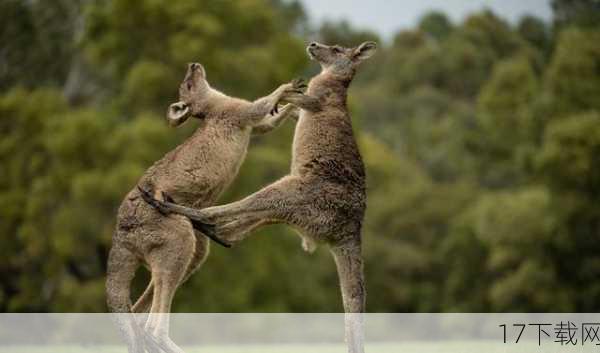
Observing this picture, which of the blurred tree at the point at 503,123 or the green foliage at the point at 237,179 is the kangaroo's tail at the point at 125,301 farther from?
the blurred tree at the point at 503,123

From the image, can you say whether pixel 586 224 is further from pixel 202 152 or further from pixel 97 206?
pixel 202 152

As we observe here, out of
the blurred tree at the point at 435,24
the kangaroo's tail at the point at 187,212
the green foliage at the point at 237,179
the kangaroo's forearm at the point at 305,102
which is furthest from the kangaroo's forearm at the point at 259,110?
the blurred tree at the point at 435,24

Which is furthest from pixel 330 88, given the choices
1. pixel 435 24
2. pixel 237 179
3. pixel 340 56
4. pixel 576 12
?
pixel 435 24

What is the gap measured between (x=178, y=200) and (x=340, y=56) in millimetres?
2184

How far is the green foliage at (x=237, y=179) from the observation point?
3553 cm

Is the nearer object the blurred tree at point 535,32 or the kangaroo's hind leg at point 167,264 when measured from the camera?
the kangaroo's hind leg at point 167,264

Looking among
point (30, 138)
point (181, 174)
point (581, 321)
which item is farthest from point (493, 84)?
point (181, 174)

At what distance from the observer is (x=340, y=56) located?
39.7 ft

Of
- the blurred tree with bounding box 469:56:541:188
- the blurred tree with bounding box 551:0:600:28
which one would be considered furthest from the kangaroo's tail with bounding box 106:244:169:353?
the blurred tree with bounding box 551:0:600:28

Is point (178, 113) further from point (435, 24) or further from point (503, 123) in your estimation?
point (435, 24)

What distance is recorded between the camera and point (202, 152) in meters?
11.6

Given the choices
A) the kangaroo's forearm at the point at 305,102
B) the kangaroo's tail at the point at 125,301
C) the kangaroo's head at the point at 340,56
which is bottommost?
the kangaroo's tail at the point at 125,301

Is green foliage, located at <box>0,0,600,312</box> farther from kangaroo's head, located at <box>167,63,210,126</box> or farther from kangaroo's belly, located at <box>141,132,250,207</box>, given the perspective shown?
kangaroo's belly, located at <box>141,132,250,207</box>

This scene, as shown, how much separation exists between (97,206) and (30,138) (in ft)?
14.2
